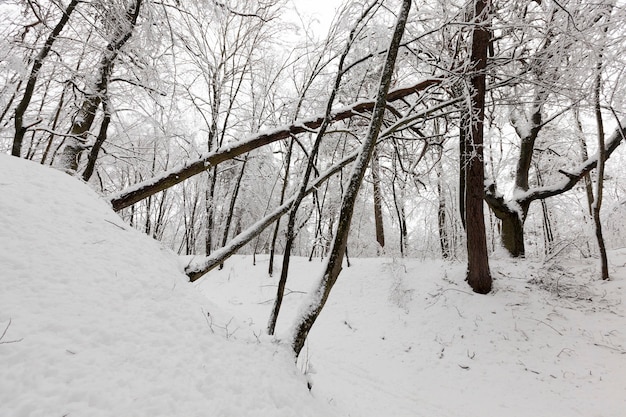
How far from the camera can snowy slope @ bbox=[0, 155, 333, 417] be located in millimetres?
1342

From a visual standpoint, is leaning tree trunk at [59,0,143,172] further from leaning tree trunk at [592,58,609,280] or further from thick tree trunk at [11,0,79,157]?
leaning tree trunk at [592,58,609,280]

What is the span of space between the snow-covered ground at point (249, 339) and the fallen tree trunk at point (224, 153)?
4.35 ft

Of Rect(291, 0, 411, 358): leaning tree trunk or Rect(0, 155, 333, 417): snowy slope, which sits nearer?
Rect(0, 155, 333, 417): snowy slope

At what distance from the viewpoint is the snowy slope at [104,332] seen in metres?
1.34

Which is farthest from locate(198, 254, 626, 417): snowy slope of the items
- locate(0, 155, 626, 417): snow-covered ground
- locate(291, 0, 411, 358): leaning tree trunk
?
locate(291, 0, 411, 358): leaning tree trunk

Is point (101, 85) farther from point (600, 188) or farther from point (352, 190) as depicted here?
point (600, 188)

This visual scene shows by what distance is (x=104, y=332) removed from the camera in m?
1.70

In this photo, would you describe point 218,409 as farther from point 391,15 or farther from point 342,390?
point 391,15

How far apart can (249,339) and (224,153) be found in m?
3.27

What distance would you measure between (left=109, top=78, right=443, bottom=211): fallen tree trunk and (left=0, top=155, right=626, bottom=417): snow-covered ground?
1.33 metres

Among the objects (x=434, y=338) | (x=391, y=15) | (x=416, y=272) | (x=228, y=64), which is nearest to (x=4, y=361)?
(x=391, y=15)

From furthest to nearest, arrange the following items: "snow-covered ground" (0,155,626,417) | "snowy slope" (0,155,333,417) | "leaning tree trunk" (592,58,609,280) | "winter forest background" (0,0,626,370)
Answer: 1. "leaning tree trunk" (592,58,609,280)
2. "winter forest background" (0,0,626,370)
3. "snow-covered ground" (0,155,626,417)
4. "snowy slope" (0,155,333,417)

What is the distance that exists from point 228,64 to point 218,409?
10.6 metres

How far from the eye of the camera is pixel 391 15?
15.4 feet
